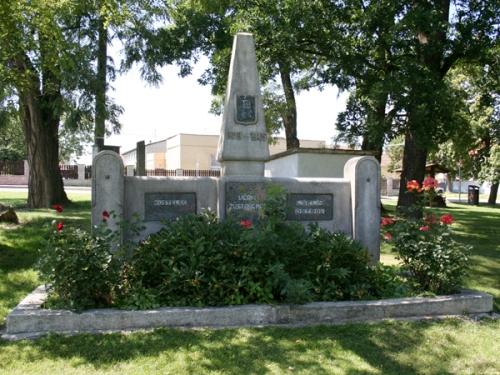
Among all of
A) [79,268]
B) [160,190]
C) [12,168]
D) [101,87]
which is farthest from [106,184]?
[12,168]

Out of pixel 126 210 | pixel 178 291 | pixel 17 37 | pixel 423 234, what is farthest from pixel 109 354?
pixel 17 37

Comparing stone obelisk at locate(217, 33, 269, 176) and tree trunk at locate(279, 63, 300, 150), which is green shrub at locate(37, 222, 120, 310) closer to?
stone obelisk at locate(217, 33, 269, 176)

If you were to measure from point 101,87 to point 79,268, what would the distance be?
10.1 m

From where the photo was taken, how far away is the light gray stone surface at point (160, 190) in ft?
21.2

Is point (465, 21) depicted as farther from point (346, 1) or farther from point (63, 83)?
point (63, 83)

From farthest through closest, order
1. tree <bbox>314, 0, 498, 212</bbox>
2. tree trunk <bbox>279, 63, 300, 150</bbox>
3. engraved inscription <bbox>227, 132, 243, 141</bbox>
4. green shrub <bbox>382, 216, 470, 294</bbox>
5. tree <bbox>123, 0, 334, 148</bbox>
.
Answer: tree trunk <bbox>279, 63, 300, 150</bbox>, tree <bbox>123, 0, 334, 148</bbox>, tree <bbox>314, 0, 498, 212</bbox>, engraved inscription <bbox>227, 132, 243, 141</bbox>, green shrub <bbox>382, 216, 470, 294</bbox>

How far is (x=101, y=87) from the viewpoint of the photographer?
13.9 meters

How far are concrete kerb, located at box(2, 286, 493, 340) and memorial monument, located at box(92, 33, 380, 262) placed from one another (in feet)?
4.86

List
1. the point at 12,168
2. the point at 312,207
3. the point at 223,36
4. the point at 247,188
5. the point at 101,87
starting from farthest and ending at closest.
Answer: the point at 12,168 → the point at 223,36 → the point at 101,87 → the point at 312,207 → the point at 247,188

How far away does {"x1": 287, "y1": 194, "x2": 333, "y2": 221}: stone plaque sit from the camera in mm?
7047

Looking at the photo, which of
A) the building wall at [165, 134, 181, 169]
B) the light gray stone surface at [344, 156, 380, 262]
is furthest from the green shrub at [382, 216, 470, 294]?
the building wall at [165, 134, 181, 169]

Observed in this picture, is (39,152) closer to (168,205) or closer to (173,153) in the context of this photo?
(168,205)

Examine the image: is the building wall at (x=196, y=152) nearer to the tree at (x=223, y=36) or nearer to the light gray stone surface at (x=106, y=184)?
the tree at (x=223, y=36)

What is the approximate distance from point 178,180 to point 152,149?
57.1m
